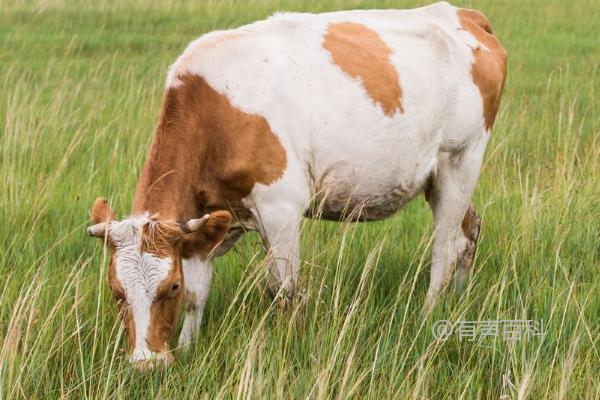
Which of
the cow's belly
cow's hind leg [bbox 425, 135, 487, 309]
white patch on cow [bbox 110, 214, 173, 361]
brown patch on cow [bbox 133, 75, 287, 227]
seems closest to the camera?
white patch on cow [bbox 110, 214, 173, 361]

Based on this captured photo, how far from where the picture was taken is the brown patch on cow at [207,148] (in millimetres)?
3912

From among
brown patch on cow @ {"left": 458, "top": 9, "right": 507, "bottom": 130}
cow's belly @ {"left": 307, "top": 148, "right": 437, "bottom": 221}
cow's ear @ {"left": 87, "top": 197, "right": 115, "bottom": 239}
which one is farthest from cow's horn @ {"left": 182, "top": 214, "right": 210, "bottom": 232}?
brown patch on cow @ {"left": 458, "top": 9, "right": 507, "bottom": 130}

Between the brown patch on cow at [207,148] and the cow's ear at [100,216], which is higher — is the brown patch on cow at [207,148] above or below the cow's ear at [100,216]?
above

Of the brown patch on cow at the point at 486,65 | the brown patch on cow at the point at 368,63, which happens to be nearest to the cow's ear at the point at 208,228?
the brown patch on cow at the point at 368,63

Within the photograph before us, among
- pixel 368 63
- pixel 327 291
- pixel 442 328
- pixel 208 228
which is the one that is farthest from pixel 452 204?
pixel 208 228

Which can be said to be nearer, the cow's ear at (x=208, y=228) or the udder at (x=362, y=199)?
the cow's ear at (x=208, y=228)

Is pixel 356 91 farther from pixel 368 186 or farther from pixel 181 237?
pixel 181 237

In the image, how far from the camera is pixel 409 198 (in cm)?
476

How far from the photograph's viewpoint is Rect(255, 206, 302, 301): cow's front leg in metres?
4.05

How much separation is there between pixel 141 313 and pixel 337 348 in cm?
72

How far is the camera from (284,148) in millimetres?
4059

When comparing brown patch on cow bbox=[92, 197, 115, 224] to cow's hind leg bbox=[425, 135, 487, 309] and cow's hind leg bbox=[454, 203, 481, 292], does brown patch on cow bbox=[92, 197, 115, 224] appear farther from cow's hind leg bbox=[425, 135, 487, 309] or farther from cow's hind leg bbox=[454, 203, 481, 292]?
cow's hind leg bbox=[454, 203, 481, 292]

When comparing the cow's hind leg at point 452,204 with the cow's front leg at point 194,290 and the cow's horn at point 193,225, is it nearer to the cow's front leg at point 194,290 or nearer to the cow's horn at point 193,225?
the cow's front leg at point 194,290

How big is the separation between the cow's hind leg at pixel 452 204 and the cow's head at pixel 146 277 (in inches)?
68.4
